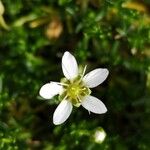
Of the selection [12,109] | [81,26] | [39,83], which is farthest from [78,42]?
[12,109]

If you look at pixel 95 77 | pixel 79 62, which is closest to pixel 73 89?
pixel 95 77

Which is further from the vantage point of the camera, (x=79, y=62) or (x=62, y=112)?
(x=79, y=62)

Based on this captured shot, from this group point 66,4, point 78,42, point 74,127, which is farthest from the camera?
point 78,42

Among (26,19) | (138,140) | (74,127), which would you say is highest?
(26,19)

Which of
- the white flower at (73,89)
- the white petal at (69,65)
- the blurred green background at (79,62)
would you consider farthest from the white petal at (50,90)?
the blurred green background at (79,62)

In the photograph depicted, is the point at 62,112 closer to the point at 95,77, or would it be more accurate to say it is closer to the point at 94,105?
the point at 94,105

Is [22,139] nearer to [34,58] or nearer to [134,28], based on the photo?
[34,58]

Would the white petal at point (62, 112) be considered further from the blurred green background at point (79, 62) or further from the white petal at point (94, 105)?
the blurred green background at point (79, 62)
